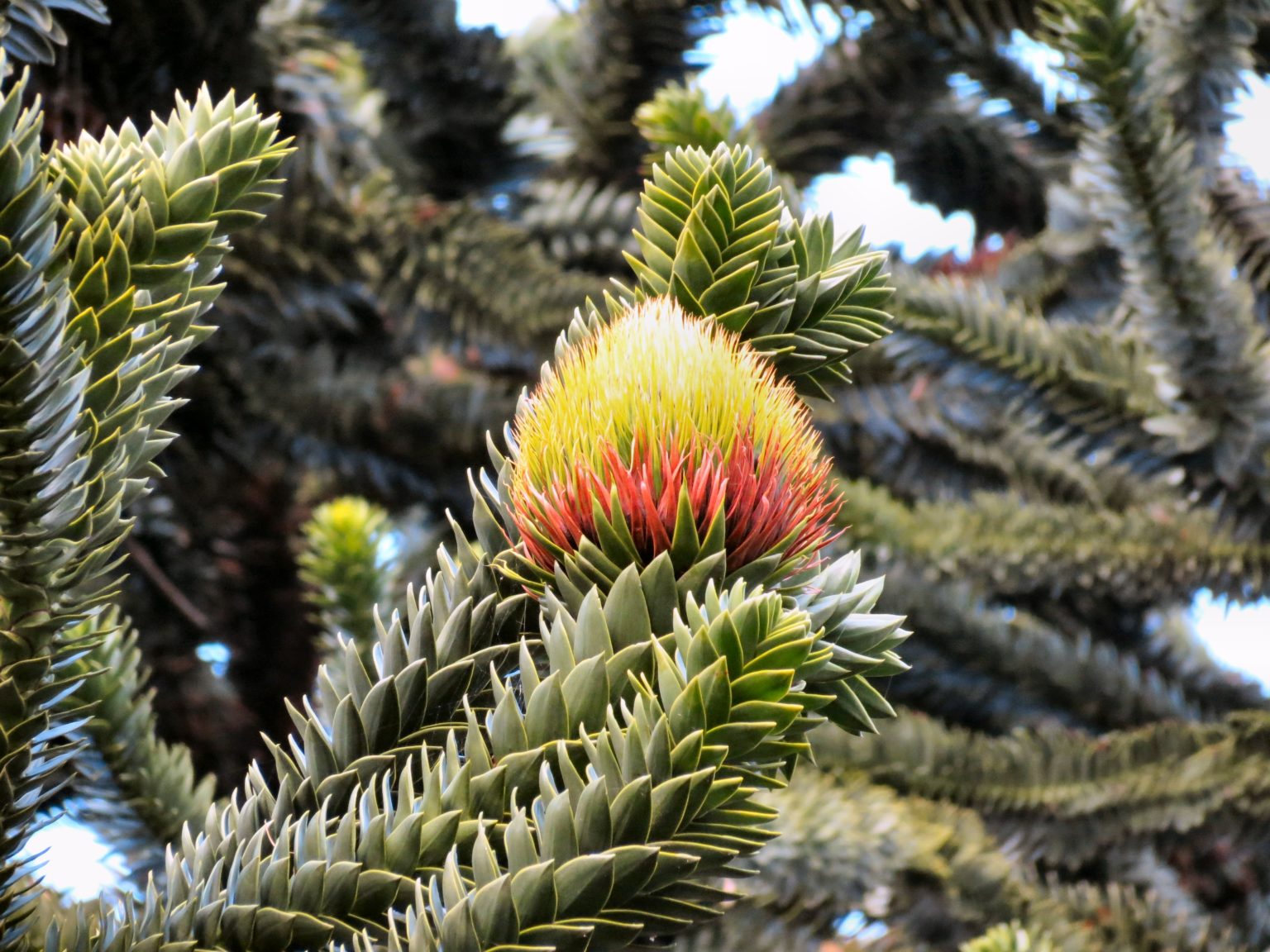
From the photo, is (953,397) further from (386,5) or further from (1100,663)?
(386,5)

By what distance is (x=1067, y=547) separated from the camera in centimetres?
135

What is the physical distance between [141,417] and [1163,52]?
3.47 feet

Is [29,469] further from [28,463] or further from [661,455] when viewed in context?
[661,455]

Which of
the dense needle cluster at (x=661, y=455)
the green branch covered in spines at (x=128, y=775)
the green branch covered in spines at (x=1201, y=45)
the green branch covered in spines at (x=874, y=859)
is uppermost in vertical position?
the green branch covered in spines at (x=1201, y=45)

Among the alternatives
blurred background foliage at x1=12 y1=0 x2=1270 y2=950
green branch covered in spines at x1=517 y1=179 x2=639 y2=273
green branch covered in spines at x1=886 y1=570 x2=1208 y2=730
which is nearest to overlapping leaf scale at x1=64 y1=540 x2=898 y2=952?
blurred background foliage at x1=12 y1=0 x2=1270 y2=950

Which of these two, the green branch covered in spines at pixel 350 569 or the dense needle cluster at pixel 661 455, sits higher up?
the dense needle cluster at pixel 661 455

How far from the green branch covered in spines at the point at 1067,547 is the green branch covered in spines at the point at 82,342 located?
0.90 meters

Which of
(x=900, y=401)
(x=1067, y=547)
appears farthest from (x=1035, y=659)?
(x=900, y=401)

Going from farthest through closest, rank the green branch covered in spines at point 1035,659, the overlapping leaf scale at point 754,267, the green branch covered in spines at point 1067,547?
1. the green branch covered in spines at point 1035,659
2. the green branch covered in spines at point 1067,547
3. the overlapping leaf scale at point 754,267

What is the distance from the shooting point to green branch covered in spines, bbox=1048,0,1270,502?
954 millimetres

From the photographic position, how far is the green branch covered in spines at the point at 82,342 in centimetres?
42

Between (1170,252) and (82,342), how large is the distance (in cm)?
93

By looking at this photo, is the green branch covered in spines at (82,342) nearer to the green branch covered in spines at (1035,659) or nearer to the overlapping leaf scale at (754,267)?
the overlapping leaf scale at (754,267)

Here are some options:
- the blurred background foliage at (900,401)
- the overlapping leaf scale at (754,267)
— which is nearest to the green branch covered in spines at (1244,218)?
the blurred background foliage at (900,401)
